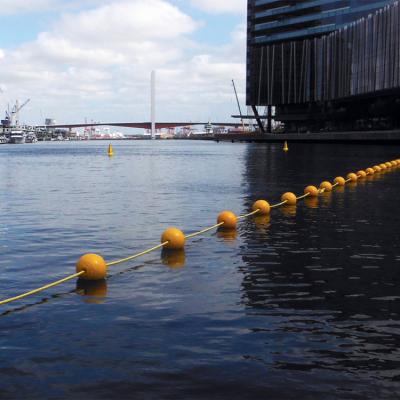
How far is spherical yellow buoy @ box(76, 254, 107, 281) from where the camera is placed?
36.6 ft

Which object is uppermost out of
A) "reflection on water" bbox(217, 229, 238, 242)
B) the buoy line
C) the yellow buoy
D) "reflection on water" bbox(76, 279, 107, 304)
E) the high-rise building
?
the high-rise building

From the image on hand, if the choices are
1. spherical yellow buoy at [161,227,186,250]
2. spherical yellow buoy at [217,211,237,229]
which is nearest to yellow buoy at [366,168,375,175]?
spherical yellow buoy at [217,211,237,229]

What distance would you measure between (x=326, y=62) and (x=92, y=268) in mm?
135235

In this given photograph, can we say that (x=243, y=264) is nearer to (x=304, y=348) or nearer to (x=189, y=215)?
(x=304, y=348)

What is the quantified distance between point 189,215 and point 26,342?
1364 centimetres

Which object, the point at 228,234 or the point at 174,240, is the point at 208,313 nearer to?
the point at 174,240

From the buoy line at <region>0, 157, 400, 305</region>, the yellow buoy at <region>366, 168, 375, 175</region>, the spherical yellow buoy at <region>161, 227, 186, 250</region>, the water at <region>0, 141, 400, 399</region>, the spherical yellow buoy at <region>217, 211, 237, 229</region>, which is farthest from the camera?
the yellow buoy at <region>366, 168, 375, 175</region>

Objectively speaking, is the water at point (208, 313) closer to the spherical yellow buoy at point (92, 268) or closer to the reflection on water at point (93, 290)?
the reflection on water at point (93, 290)

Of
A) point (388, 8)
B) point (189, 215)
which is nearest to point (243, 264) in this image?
point (189, 215)

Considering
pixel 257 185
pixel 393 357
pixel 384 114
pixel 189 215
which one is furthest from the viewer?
pixel 384 114

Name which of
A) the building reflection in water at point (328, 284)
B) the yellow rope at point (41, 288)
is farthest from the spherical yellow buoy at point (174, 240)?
the yellow rope at point (41, 288)

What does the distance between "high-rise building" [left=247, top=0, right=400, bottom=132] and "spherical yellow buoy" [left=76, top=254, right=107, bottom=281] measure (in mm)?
98527

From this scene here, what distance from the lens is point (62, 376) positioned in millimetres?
6801

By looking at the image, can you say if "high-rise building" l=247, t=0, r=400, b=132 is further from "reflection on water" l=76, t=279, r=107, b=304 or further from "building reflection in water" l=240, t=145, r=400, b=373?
"reflection on water" l=76, t=279, r=107, b=304
